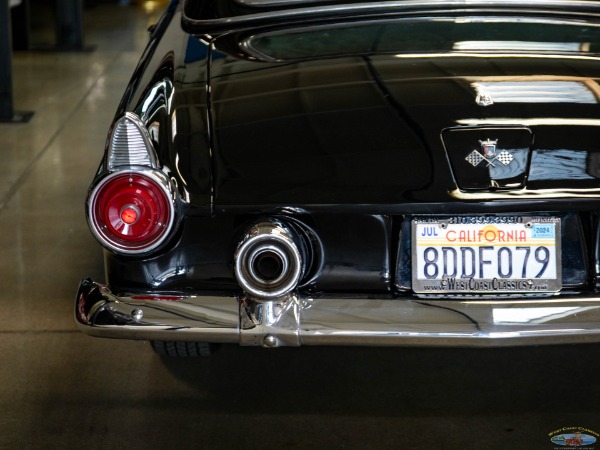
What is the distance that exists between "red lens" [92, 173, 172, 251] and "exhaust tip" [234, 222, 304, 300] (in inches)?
8.6

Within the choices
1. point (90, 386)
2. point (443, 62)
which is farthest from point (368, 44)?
point (90, 386)

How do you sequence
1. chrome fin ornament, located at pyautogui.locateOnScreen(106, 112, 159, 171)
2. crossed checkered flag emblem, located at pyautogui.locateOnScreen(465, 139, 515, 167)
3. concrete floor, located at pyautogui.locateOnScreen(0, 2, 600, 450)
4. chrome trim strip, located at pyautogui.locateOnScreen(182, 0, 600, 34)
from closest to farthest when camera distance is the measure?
crossed checkered flag emblem, located at pyautogui.locateOnScreen(465, 139, 515, 167) < chrome fin ornament, located at pyautogui.locateOnScreen(106, 112, 159, 171) < concrete floor, located at pyautogui.locateOnScreen(0, 2, 600, 450) < chrome trim strip, located at pyautogui.locateOnScreen(182, 0, 600, 34)

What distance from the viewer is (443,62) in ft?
9.82

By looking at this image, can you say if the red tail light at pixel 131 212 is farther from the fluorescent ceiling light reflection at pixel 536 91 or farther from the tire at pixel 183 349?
the fluorescent ceiling light reflection at pixel 536 91

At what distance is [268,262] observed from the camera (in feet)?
8.87

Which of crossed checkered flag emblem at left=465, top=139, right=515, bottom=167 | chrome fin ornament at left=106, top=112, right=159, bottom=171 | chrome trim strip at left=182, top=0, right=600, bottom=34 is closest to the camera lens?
crossed checkered flag emblem at left=465, top=139, right=515, bottom=167

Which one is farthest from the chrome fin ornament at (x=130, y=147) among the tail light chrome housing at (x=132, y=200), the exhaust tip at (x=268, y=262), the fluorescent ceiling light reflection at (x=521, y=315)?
the fluorescent ceiling light reflection at (x=521, y=315)

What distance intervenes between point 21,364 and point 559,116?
1926mm

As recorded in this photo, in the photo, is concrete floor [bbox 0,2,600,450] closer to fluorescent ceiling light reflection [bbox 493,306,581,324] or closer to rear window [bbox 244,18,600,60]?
fluorescent ceiling light reflection [bbox 493,306,581,324]

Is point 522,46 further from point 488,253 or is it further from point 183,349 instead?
point 183,349

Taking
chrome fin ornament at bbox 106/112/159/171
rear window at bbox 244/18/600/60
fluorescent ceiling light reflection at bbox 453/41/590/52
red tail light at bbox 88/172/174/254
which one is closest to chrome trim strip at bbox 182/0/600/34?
rear window at bbox 244/18/600/60

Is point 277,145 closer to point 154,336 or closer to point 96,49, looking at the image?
point 154,336

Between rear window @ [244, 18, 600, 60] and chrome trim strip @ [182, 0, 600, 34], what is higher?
chrome trim strip @ [182, 0, 600, 34]

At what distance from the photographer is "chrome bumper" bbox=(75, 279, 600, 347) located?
266cm
